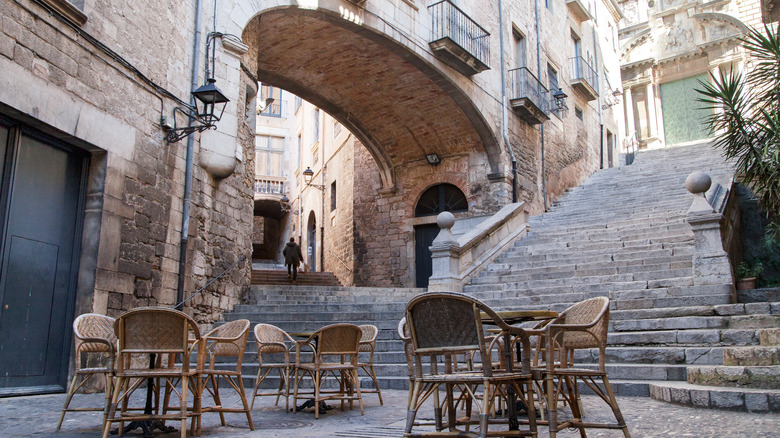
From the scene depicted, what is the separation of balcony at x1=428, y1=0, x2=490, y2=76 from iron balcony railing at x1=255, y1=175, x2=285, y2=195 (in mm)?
13309

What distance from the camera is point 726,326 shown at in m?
6.31

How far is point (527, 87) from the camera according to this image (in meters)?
16.3

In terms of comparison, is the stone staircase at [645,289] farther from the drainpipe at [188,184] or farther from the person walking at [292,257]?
the person walking at [292,257]

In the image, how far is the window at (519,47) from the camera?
Answer: 16812mm

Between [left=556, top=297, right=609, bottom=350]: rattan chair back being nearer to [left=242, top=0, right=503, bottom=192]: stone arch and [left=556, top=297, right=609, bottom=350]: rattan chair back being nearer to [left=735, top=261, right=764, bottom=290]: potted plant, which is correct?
[left=735, top=261, right=764, bottom=290]: potted plant

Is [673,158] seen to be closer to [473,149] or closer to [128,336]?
[473,149]

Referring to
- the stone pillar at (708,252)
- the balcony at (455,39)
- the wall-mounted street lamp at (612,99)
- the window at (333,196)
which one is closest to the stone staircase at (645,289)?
the stone pillar at (708,252)

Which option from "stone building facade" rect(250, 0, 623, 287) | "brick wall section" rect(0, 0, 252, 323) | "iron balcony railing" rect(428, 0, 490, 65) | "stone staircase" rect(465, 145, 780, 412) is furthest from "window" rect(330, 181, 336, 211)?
"brick wall section" rect(0, 0, 252, 323)

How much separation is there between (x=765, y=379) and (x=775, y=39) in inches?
222

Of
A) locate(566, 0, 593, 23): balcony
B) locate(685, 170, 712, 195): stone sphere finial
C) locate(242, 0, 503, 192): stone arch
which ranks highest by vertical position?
locate(566, 0, 593, 23): balcony

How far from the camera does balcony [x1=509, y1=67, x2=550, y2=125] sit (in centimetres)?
1564

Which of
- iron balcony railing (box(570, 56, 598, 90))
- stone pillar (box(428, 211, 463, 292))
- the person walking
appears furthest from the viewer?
iron balcony railing (box(570, 56, 598, 90))

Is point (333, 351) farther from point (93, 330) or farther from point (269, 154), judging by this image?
point (269, 154)

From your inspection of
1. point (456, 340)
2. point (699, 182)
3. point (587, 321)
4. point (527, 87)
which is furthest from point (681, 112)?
point (456, 340)
